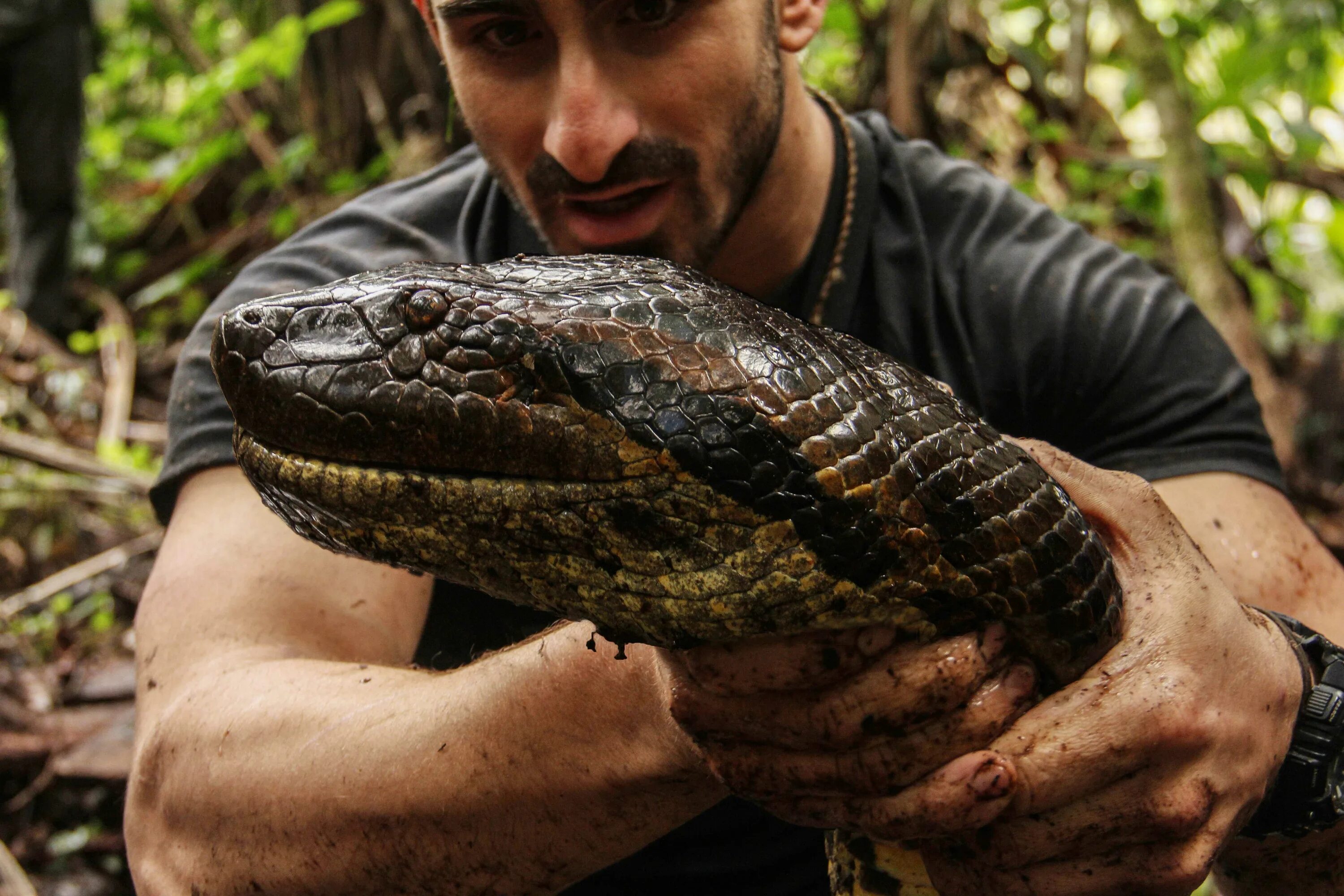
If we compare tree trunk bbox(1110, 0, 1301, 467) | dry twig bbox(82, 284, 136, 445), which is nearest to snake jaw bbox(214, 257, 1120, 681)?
tree trunk bbox(1110, 0, 1301, 467)

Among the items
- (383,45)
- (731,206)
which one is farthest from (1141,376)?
(383,45)

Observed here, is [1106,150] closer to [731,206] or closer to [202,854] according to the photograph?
[731,206]

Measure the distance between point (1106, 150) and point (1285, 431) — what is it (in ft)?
6.40

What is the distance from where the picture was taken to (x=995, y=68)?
18.7ft

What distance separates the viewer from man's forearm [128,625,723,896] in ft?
5.44

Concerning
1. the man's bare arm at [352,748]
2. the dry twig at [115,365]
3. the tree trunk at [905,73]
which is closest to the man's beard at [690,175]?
the man's bare arm at [352,748]

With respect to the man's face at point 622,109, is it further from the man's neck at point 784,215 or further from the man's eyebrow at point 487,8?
the man's neck at point 784,215

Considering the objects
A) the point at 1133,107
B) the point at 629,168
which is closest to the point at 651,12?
the point at 629,168

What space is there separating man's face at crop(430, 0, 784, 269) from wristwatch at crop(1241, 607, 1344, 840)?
147 centimetres

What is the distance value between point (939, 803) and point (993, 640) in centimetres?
21

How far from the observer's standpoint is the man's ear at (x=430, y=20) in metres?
2.85

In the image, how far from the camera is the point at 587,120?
237cm

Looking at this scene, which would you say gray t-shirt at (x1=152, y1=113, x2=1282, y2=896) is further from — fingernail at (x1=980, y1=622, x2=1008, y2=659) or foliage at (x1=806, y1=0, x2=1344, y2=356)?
foliage at (x1=806, y1=0, x2=1344, y2=356)

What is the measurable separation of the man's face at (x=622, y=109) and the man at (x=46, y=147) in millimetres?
6203
